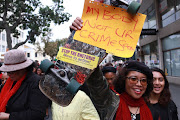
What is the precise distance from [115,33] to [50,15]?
13.3 metres

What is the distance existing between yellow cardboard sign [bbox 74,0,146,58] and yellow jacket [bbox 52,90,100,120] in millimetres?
1103

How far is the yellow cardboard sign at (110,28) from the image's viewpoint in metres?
1.29

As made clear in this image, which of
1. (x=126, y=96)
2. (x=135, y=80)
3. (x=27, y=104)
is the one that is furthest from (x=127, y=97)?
(x=27, y=104)

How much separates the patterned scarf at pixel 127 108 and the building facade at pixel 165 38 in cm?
1079

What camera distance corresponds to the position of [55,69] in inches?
46.5

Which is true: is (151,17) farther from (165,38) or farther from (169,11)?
(165,38)

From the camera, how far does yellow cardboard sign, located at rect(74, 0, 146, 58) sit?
1.29 m

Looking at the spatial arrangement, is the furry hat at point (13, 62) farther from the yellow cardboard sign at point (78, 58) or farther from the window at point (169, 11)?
the window at point (169, 11)

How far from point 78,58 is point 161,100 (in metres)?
1.73

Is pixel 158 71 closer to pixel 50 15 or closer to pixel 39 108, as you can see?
pixel 39 108

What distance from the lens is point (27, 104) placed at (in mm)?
2023

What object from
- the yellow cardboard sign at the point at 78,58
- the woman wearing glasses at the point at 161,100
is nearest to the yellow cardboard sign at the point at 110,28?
the yellow cardboard sign at the point at 78,58

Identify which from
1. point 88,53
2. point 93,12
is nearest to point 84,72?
point 88,53

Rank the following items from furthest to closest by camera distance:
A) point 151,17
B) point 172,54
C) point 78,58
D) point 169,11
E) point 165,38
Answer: point 151,17, point 165,38, point 169,11, point 172,54, point 78,58
